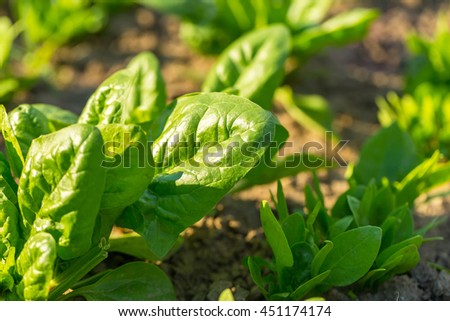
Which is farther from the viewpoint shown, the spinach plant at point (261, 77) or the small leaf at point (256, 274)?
the spinach plant at point (261, 77)

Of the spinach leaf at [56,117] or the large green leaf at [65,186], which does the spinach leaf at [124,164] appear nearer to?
the large green leaf at [65,186]

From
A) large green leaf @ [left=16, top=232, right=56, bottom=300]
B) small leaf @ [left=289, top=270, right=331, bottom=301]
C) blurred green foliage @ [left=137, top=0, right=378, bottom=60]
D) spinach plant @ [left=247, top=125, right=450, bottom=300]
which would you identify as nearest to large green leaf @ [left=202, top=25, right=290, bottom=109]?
spinach plant @ [left=247, top=125, right=450, bottom=300]

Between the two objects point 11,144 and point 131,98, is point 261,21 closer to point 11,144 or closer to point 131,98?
point 131,98

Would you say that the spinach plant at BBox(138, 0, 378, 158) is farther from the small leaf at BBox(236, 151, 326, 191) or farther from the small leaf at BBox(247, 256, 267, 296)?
the small leaf at BBox(247, 256, 267, 296)

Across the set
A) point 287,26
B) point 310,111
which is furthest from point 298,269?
point 287,26

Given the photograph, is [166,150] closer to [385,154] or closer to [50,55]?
[385,154]

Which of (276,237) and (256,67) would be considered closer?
(276,237)

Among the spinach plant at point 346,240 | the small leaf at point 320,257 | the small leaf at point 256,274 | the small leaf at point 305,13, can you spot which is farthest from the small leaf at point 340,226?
the small leaf at point 305,13
